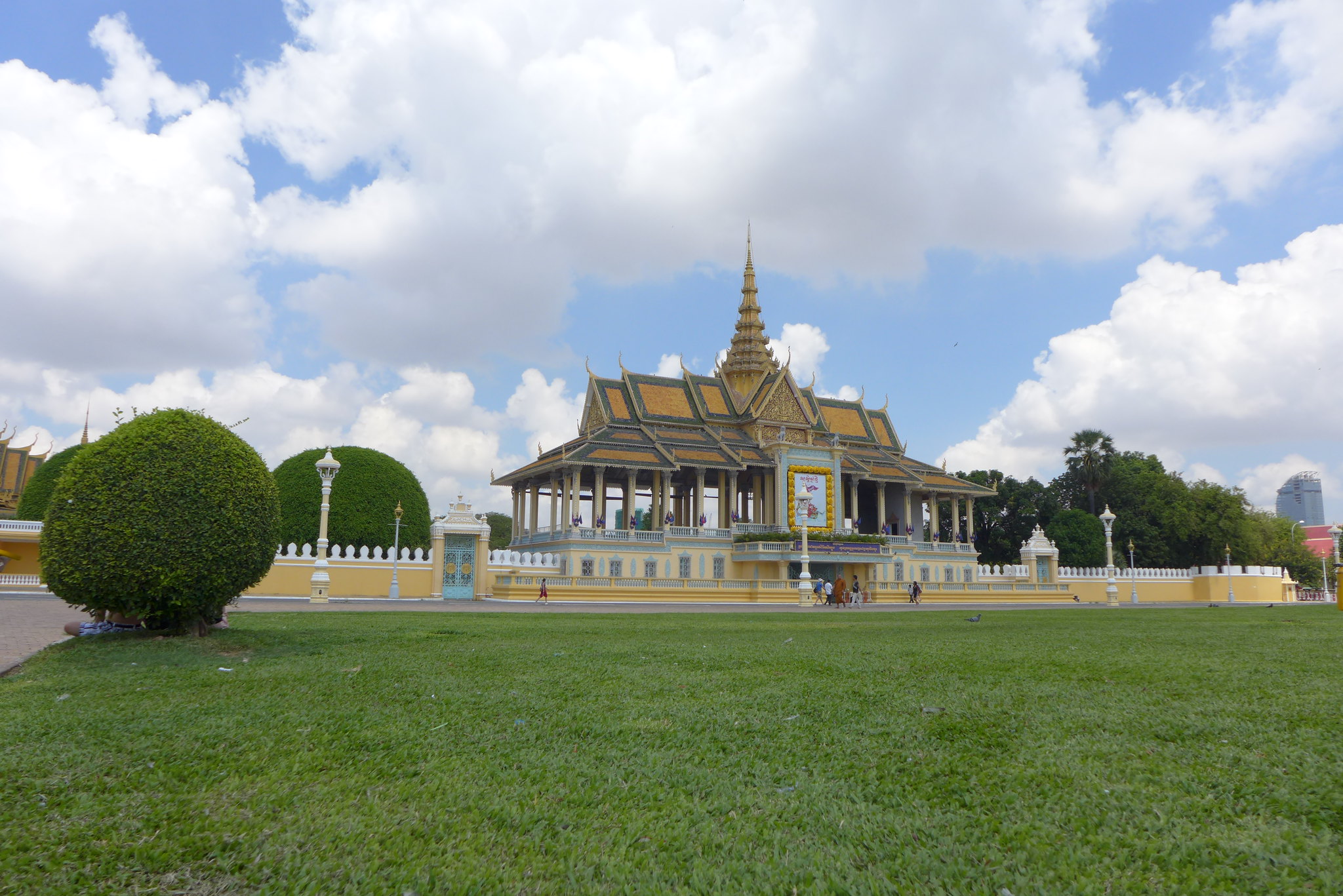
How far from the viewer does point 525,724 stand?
17.4ft

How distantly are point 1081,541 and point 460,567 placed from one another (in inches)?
1669

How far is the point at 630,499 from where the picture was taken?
43062 mm

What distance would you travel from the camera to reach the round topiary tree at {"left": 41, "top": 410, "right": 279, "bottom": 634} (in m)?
9.68

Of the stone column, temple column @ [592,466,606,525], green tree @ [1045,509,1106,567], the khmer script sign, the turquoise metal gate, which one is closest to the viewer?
the stone column

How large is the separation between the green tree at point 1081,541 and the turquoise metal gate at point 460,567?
39596 mm

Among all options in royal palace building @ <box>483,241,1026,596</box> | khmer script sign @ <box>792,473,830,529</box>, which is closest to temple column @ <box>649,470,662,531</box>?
royal palace building @ <box>483,241,1026,596</box>

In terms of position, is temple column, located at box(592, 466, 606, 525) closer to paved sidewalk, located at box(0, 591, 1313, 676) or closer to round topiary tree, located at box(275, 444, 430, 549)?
paved sidewalk, located at box(0, 591, 1313, 676)

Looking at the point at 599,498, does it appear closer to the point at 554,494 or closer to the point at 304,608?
the point at 554,494

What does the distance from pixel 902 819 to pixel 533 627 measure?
1300cm

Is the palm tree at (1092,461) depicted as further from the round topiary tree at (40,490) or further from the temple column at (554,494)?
the round topiary tree at (40,490)

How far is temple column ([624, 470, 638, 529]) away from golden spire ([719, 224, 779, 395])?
12.1 meters

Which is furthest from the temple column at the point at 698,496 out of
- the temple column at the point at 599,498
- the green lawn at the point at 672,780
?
the green lawn at the point at 672,780

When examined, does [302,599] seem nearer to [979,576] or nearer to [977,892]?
[977,892]

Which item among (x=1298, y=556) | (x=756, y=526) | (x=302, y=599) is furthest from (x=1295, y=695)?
(x=1298, y=556)
